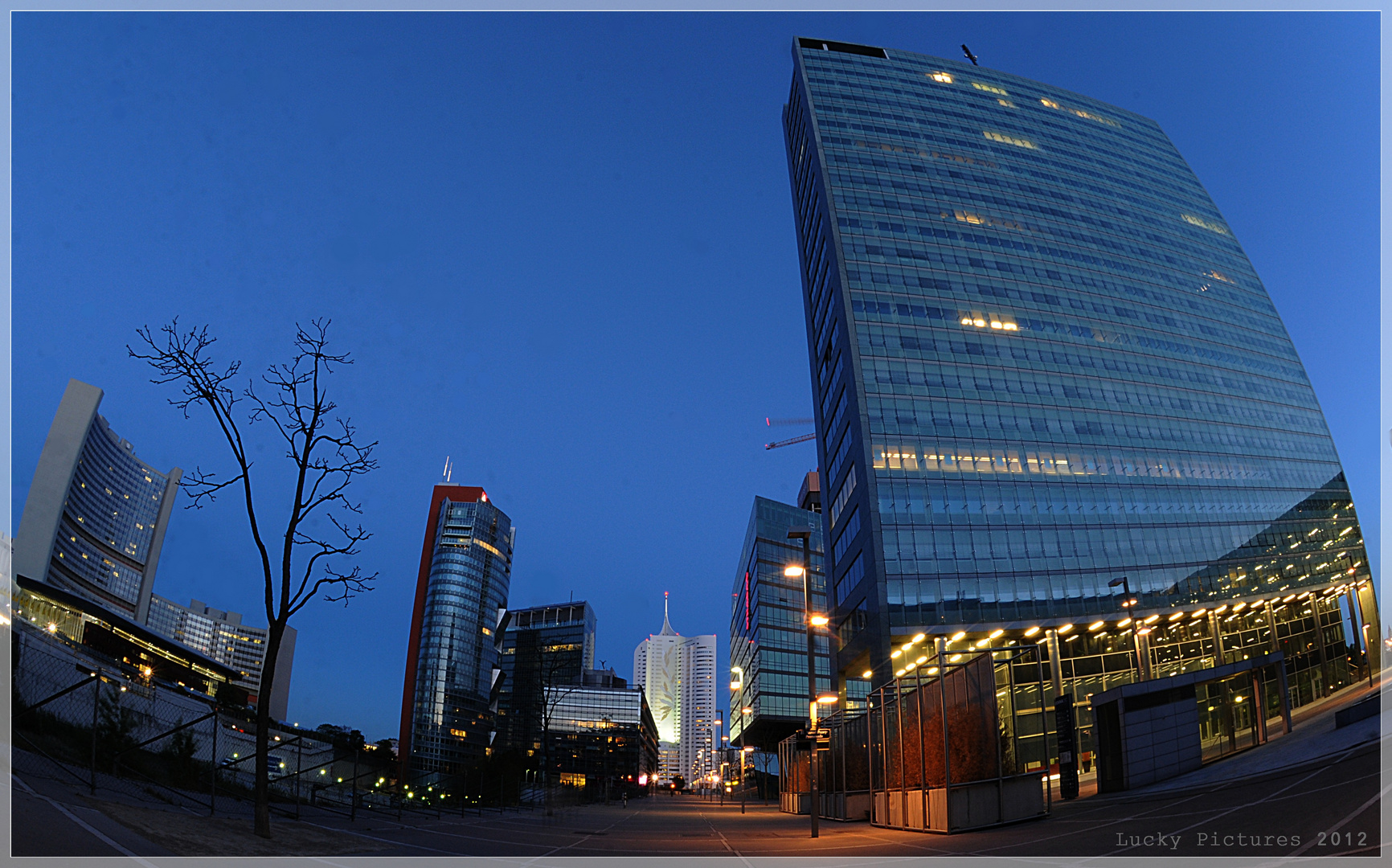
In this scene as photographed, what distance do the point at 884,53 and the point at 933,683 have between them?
10875 cm

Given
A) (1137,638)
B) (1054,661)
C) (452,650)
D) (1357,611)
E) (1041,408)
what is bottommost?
(452,650)

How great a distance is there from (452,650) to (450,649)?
65 centimetres

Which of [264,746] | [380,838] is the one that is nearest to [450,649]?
[380,838]

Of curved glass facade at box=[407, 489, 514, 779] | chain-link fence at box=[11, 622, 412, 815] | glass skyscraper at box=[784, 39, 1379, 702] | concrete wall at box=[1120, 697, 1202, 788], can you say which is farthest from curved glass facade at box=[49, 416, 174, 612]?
concrete wall at box=[1120, 697, 1202, 788]

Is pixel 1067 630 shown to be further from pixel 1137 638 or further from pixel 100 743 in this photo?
pixel 100 743

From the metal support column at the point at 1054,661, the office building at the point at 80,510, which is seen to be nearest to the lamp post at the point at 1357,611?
the metal support column at the point at 1054,661

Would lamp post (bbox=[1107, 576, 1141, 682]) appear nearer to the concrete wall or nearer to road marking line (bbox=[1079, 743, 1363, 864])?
the concrete wall

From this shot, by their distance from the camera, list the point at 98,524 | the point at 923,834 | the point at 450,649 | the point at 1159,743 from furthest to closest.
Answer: the point at 450,649 < the point at 98,524 < the point at 1159,743 < the point at 923,834

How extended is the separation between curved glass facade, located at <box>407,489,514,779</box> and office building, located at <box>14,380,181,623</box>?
63.2 metres

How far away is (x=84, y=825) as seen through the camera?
9.69 m

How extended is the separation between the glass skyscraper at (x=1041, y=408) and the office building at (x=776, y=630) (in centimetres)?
3920

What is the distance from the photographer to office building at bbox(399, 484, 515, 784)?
183500 millimetres

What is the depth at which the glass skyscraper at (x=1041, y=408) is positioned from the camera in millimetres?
63406

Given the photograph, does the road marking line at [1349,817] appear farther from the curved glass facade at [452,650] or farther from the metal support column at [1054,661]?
the curved glass facade at [452,650]
